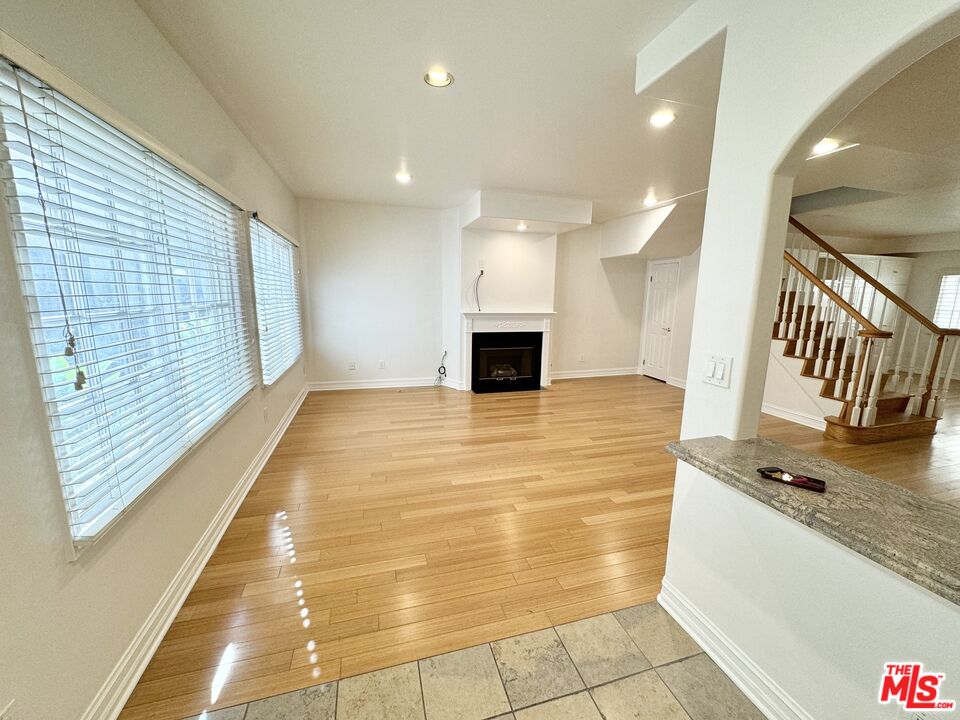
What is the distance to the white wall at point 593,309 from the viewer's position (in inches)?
232

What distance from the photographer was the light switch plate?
1376 millimetres

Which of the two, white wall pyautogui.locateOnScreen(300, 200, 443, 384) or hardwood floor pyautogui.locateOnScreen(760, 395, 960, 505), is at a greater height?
white wall pyautogui.locateOnScreen(300, 200, 443, 384)

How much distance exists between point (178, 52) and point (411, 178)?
2.14 m

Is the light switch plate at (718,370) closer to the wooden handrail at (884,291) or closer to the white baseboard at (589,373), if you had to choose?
the wooden handrail at (884,291)

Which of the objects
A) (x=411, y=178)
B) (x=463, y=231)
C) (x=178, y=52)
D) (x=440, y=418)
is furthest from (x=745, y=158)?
(x=463, y=231)

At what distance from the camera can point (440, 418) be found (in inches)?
164

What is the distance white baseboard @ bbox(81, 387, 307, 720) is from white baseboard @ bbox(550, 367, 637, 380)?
478 centimetres

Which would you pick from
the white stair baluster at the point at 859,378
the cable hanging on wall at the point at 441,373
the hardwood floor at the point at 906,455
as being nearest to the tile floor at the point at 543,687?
the hardwood floor at the point at 906,455

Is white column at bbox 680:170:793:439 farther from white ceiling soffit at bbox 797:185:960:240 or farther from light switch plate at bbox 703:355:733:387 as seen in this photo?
white ceiling soffit at bbox 797:185:960:240

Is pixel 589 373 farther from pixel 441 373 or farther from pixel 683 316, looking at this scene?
pixel 441 373

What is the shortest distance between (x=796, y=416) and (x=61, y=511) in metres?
5.83

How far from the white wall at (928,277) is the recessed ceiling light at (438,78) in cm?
877

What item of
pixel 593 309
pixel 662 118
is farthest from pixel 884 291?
pixel 662 118

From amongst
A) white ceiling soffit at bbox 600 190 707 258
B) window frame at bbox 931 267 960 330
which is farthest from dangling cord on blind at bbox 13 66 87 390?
window frame at bbox 931 267 960 330
